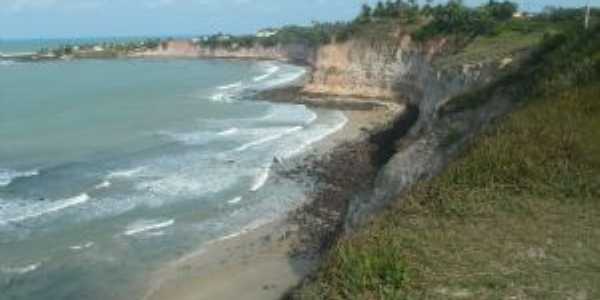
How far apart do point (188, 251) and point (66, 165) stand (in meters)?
14.9

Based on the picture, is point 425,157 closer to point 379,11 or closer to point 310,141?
point 310,141

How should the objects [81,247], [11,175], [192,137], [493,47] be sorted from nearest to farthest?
[81,247] < [11,175] < [493,47] < [192,137]

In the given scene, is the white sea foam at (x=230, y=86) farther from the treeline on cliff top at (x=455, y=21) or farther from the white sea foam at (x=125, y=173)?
the white sea foam at (x=125, y=173)

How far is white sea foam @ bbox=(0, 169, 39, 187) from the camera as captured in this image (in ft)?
111

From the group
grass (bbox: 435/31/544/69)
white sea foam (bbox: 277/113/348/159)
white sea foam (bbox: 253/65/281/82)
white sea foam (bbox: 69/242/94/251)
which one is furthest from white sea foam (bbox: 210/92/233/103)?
white sea foam (bbox: 69/242/94/251)

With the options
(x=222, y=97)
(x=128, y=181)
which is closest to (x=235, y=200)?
(x=128, y=181)

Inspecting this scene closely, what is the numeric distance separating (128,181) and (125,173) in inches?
Answer: 67.7

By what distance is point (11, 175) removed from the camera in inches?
1389

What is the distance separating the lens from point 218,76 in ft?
317

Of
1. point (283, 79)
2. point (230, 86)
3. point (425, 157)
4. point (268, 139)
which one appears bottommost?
point (230, 86)

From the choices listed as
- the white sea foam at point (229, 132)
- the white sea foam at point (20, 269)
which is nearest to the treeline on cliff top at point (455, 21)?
the white sea foam at point (229, 132)

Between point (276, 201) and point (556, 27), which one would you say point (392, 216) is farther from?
point (556, 27)

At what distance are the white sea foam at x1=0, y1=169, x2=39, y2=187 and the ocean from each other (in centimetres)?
4

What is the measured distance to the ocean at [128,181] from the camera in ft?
76.7
